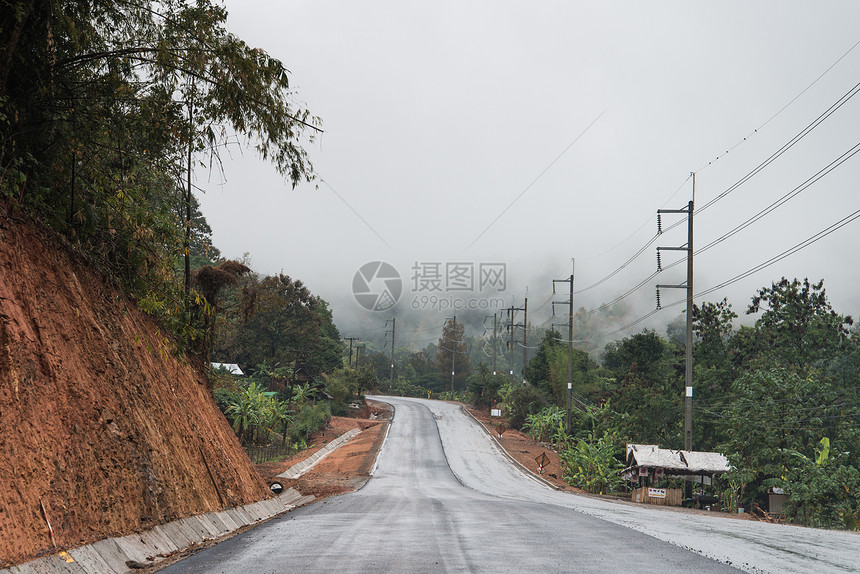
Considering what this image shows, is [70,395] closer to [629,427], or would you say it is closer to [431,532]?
[431,532]

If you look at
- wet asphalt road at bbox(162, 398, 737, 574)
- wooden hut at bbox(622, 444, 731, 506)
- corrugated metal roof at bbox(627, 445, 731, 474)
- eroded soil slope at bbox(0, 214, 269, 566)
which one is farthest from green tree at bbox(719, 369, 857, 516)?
eroded soil slope at bbox(0, 214, 269, 566)

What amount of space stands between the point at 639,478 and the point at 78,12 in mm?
33571

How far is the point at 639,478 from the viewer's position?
35.4 metres

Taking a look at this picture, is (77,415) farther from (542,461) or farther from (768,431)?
(768,431)

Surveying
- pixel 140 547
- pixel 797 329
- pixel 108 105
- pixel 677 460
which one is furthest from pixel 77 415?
pixel 797 329

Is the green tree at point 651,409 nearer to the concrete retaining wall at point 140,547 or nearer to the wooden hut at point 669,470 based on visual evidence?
the wooden hut at point 669,470

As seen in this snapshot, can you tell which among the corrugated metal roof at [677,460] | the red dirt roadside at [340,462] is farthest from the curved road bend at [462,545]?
the corrugated metal roof at [677,460]

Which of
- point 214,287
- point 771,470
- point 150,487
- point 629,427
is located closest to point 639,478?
point 771,470

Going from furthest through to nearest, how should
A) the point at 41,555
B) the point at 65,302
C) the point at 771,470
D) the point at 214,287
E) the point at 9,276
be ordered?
the point at 771,470 < the point at 214,287 < the point at 65,302 < the point at 9,276 < the point at 41,555

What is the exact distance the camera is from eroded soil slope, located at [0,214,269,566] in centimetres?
759

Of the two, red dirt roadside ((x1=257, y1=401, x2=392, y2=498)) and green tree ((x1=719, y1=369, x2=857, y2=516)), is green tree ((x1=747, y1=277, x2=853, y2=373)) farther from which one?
red dirt roadside ((x1=257, y1=401, x2=392, y2=498))

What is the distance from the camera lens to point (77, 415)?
900 cm

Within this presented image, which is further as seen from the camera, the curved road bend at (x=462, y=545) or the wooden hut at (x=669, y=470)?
the wooden hut at (x=669, y=470)

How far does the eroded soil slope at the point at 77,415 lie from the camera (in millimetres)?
7586
